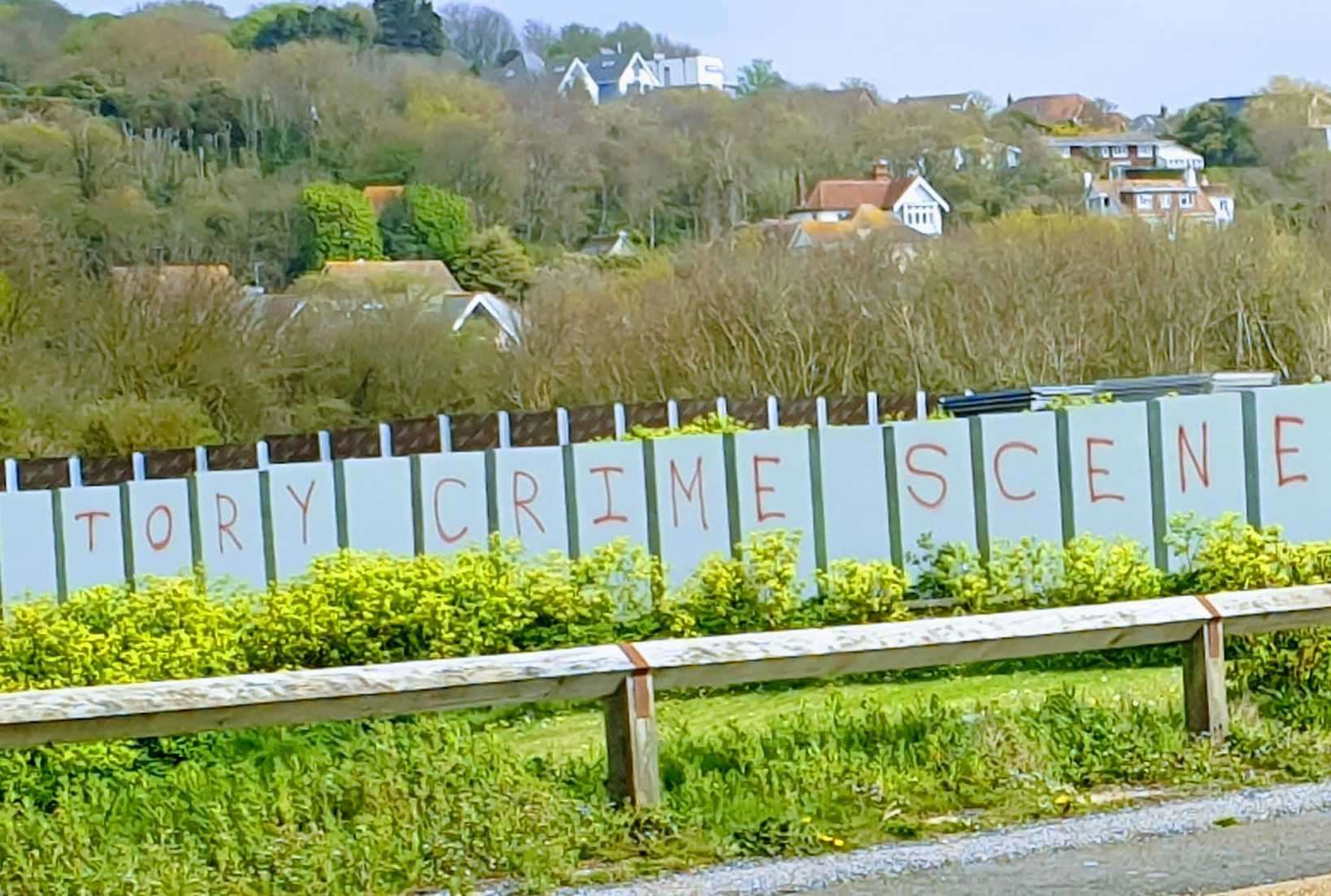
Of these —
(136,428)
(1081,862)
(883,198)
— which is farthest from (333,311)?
(883,198)

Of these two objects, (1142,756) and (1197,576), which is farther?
(1197,576)

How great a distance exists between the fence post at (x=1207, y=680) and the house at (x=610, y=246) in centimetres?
6130

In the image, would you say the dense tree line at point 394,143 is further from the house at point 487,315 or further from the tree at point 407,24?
the tree at point 407,24

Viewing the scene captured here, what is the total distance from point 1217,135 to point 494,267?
72664mm

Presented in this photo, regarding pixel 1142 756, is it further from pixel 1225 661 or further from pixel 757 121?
Answer: pixel 757 121

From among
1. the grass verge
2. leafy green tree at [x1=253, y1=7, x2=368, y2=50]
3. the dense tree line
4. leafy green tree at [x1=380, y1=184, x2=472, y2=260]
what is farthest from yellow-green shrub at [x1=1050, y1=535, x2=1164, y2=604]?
leafy green tree at [x1=253, y1=7, x2=368, y2=50]

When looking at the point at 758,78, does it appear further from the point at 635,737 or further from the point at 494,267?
the point at 635,737

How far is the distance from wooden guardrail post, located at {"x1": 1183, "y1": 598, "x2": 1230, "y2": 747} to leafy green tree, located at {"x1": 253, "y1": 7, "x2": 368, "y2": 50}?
142640mm

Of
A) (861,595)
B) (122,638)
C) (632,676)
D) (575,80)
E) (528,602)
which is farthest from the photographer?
(575,80)

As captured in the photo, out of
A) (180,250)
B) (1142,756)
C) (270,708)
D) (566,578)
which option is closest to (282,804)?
(270,708)

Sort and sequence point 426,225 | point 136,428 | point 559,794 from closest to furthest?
point 559,794
point 136,428
point 426,225

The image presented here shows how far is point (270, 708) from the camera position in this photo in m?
6.97

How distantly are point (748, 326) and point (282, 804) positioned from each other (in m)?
41.6

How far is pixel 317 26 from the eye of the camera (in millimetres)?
152375
